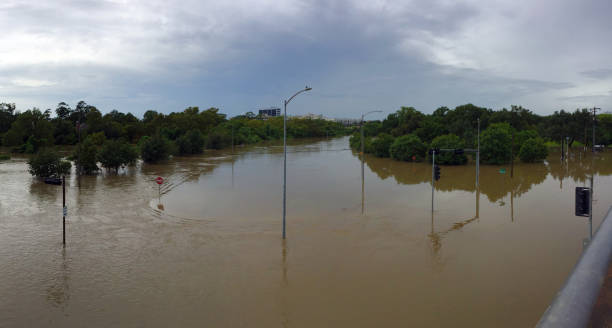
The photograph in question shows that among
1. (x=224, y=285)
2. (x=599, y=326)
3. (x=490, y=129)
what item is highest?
(x=490, y=129)

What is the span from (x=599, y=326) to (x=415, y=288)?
12.2 m

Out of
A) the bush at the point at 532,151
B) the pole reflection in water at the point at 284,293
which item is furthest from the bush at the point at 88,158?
the bush at the point at 532,151

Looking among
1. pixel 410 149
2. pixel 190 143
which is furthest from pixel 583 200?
pixel 190 143

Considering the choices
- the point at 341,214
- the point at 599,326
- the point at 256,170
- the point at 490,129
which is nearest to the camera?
the point at 599,326

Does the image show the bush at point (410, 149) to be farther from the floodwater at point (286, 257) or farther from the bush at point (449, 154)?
the floodwater at point (286, 257)

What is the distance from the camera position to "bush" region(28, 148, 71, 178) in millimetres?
38469

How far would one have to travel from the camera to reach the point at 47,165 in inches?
1524

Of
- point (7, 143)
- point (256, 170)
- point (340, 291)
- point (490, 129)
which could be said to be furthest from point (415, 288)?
point (7, 143)

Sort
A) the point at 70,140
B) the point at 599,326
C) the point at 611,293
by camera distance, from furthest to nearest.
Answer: the point at 70,140 → the point at 611,293 → the point at 599,326

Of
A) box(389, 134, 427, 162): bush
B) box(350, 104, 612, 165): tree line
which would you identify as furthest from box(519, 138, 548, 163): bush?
box(389, 134, 427, 162): bush

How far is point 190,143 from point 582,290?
74.5 metres

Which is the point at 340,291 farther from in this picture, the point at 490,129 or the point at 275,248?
the point at 490,129

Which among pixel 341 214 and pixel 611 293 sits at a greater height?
pixel 611 293

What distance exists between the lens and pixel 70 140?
8881 cm
